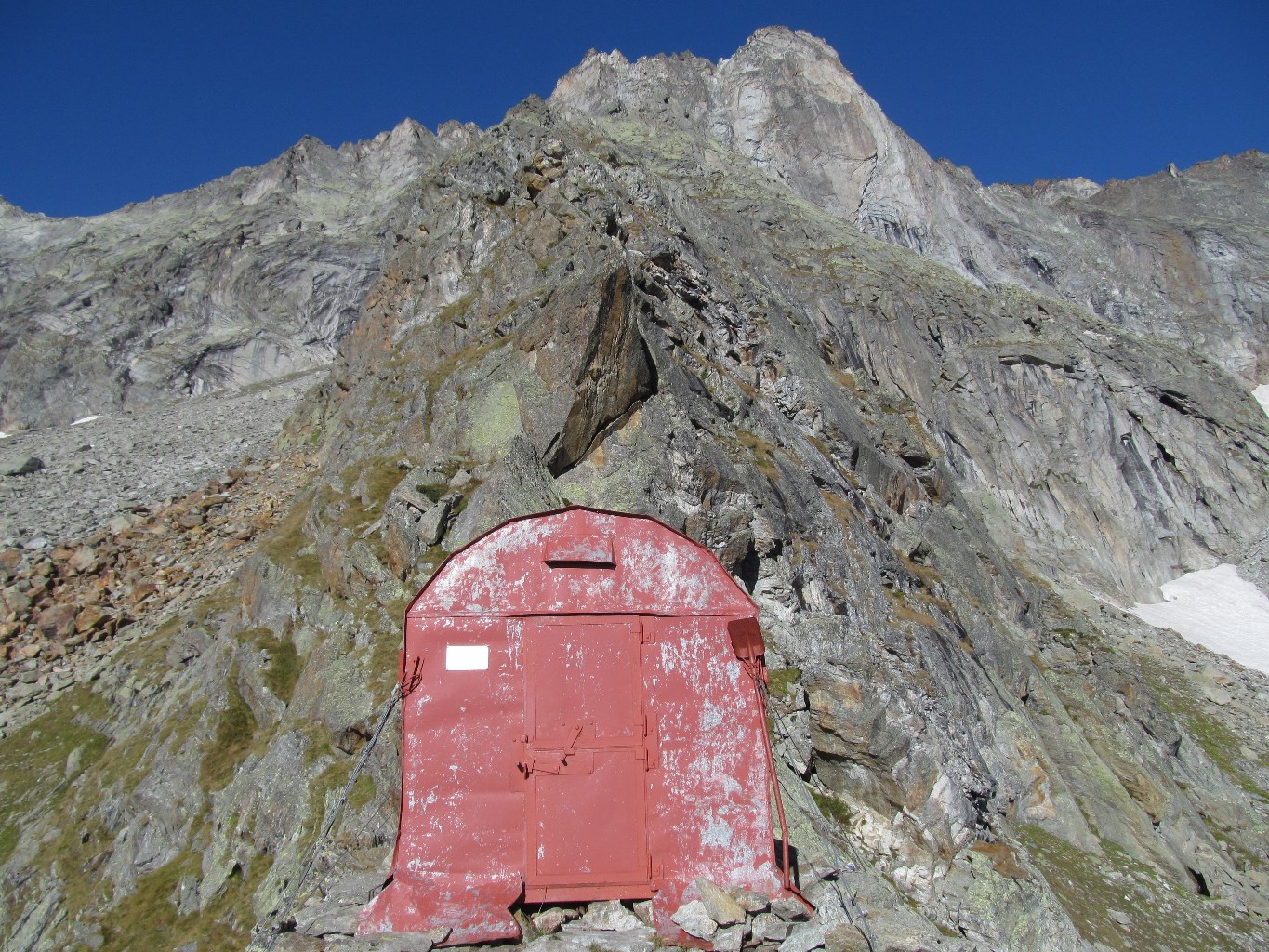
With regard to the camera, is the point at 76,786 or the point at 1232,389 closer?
the point at 76,786

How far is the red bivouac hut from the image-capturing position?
8.45 meters

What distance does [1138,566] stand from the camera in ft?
180

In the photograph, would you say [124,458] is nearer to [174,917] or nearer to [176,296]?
[174,917]

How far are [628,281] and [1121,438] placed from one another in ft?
180

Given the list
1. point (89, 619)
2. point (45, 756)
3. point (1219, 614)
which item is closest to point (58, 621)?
point (89, 619)

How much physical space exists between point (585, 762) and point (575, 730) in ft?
1.33

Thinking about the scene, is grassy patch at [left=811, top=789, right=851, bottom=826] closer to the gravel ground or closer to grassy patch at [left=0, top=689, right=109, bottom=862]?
grassy patch at [left=0, top=689, right=109, bottom=862]

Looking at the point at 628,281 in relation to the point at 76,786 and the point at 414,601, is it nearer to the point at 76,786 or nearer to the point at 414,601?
the point at 414,601

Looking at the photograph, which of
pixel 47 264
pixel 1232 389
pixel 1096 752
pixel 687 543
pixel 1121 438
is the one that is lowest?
pixel 1096 752

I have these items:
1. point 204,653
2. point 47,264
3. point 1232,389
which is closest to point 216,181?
point 47,264

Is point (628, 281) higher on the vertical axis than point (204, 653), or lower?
higher

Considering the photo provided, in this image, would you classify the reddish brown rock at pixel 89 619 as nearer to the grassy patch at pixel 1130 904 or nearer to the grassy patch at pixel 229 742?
the grassy patch at pixel 229 742

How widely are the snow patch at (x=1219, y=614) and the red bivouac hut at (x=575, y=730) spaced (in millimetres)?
53145

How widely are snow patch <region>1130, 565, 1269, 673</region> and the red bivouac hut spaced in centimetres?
5314
